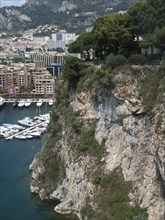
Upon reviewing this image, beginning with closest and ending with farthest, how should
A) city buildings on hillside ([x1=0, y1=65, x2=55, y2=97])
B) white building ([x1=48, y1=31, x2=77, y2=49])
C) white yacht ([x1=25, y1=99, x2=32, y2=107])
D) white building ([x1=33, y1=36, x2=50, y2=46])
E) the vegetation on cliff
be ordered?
1. the vegetation on cliff
2. white yacht ([x1=25, y1=99, x2=32, y2=107])
3. city buildings on hillside ([x1=0, y1=65, x2=55, y2=97])
4. white building ([x1=48, y1=31, x2=77, y2=49])
5. white building ([x1=33, y1=36, x2=50, y2=46])

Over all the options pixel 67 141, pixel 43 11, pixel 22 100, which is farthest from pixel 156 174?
pixel 43 11

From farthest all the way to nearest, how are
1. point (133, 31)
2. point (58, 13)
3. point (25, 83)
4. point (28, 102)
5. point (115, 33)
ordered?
point (58, 13) < point (25, 83) < point (28, 102) < point (133, 31) < point (115, 33)

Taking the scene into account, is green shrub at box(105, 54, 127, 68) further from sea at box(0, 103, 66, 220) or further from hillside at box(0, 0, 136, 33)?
hillside at box(0, 0, 136, 33)

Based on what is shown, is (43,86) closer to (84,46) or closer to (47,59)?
(47,59)

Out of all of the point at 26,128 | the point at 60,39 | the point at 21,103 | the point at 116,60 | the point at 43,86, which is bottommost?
the point at 26,128

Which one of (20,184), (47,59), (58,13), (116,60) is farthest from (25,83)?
(58,13)

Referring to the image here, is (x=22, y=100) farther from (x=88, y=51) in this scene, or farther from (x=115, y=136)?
(x=115, y=136)

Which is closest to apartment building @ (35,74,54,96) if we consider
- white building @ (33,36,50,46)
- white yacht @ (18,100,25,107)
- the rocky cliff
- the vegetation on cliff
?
white yacht @ (18,100,25,107)

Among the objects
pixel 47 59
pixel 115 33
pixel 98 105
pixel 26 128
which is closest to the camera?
pixel 98 105
